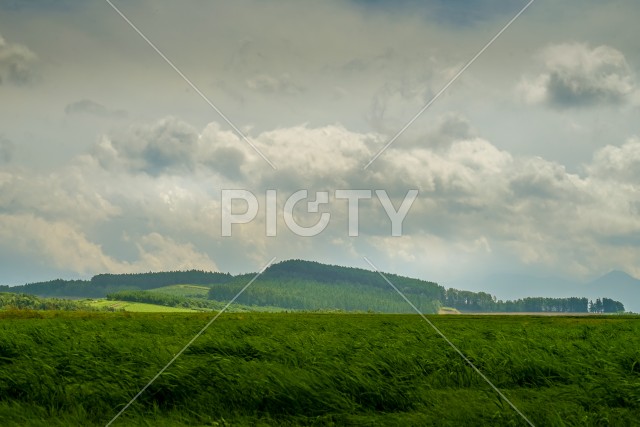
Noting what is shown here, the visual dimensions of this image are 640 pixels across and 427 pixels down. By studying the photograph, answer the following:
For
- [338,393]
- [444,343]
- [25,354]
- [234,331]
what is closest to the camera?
[338,393]

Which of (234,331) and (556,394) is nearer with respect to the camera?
(556,394)

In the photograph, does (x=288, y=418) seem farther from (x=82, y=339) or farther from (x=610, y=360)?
(x=82, y=339)

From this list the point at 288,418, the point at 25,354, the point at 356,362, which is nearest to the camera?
the point at 288,418

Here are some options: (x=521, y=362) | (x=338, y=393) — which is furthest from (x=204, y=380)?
(x=521, y=362)

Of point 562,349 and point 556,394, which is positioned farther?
point 562,349

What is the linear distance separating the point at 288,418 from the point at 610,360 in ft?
33.7

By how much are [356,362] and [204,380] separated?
4.16m

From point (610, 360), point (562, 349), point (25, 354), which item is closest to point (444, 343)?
point (562, 349)

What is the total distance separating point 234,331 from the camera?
27.8 metres

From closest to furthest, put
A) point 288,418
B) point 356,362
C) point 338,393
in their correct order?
1. point 288,418
2. point 338,393
3. point 356,362

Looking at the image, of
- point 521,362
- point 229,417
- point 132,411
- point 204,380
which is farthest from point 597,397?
point 132,411

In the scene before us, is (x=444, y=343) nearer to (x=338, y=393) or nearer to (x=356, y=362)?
(x=356, y=362)

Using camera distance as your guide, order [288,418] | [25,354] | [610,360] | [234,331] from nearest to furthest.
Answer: [288,418], [610,360], [25,354], [234,331]

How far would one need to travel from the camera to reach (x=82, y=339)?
70.2 ft
